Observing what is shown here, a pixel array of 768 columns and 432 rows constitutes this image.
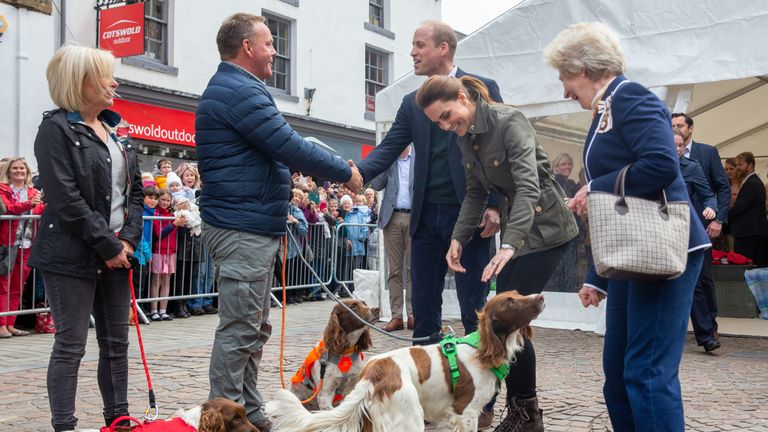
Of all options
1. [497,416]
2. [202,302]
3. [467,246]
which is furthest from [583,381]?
[202,302]

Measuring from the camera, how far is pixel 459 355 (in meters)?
4.14

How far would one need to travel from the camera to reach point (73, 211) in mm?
3891

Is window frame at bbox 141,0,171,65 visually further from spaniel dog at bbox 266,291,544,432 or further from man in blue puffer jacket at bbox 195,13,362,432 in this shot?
spaniel dog at bbox 266,291,544,432

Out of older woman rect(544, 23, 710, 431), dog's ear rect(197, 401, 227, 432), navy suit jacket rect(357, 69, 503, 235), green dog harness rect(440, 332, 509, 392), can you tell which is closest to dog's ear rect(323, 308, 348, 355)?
navy suit jacket rect(357, 69, 503, 235)

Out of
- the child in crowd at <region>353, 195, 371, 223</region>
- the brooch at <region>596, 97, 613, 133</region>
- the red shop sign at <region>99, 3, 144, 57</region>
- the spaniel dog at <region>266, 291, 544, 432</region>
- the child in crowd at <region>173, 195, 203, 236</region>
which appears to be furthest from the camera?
the red shop sign at <region>99, 3, 144, 57</region>

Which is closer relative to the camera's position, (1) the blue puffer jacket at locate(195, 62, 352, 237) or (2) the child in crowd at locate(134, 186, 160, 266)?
(1) the blue puffer jacket at locate(195, 62, 352, 237)

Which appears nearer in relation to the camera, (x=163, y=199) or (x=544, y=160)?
(x=544, y=160)

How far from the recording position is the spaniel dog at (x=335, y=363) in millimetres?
5016

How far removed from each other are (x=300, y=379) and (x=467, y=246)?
1.41 m

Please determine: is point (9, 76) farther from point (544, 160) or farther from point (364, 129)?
point (544, 160)

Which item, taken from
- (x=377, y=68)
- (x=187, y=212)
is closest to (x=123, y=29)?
(x=187, y=212)

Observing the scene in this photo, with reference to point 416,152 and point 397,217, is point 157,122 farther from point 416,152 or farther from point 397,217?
point 416,152

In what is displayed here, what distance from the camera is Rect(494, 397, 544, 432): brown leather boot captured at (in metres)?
4.42

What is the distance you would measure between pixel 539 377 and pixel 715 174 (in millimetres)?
3270
